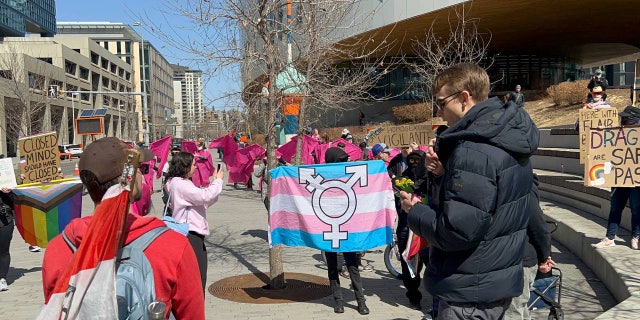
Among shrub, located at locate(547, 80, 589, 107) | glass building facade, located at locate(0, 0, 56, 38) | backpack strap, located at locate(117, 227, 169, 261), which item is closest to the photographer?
backpack strap, located at locate(117, 227, 169, 261)

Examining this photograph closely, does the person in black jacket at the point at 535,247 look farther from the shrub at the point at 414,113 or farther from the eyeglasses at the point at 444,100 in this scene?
the shrub at the point at 414,113

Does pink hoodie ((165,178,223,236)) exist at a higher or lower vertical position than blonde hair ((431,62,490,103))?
lower

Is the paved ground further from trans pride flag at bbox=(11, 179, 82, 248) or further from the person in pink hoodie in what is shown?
the person in pink hoodie

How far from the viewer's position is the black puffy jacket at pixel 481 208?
2.54 metres

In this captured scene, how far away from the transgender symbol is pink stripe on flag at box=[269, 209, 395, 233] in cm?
6

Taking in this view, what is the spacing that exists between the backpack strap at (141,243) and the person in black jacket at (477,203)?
134cm

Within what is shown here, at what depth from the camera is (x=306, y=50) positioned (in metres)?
8.53

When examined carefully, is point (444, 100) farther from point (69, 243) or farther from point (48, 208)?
point (48, 208)

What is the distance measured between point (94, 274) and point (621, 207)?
7270 millimetres

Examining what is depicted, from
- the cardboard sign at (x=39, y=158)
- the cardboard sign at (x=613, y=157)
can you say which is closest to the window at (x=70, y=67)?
the cardboard sign at (x=39, y=158)

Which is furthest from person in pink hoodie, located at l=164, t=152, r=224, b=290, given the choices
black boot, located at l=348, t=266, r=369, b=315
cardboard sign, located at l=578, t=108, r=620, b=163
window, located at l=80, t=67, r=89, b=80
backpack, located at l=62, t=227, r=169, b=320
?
window, located at l=80, t=67, r=89, b=80

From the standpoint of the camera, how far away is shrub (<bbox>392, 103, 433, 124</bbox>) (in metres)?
35.1

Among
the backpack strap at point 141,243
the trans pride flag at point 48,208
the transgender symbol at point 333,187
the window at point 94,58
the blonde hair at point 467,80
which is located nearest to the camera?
the backpack strap at point 141,243

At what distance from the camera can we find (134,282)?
191 centimetres
